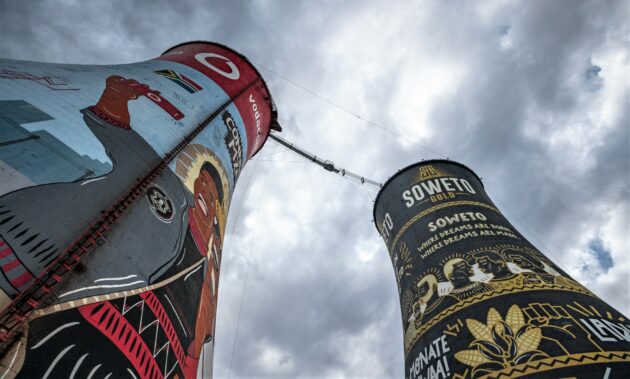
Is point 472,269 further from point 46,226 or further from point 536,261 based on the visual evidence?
point 46,226

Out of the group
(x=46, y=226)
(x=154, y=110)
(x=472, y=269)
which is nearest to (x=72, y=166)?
(x=46, y=226)

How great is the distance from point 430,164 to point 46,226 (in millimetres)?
17510

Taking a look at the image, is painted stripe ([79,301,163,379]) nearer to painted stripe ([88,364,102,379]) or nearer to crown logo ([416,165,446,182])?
painted stripe ([88,364,102,379])

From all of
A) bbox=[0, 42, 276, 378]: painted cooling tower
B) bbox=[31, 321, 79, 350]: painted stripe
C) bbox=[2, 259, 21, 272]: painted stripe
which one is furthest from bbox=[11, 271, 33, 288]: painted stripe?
bbox=[31, 321, 79, 350]: painted stripe

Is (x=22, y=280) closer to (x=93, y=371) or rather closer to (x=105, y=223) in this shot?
(x=93, y=371)

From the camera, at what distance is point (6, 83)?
8.10 meters

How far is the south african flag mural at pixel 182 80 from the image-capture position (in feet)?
46.1

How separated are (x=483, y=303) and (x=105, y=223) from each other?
1126 centimetres

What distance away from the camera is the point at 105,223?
6957 mm

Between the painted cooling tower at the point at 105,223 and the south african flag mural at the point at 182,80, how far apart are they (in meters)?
0.30

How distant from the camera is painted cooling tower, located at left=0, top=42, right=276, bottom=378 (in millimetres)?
5340

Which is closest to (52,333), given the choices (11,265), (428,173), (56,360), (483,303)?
(56,360)

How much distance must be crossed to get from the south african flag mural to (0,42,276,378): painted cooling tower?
1.00ft

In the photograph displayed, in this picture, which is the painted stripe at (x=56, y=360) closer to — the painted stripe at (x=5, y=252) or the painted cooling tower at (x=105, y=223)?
the painted cooling tower at (x=105, y=223)
